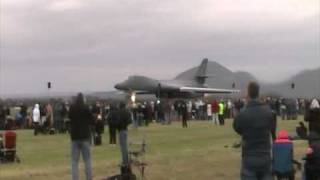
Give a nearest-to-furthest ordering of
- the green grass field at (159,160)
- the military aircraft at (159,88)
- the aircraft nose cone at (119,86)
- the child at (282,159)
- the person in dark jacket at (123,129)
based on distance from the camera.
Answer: the child at (282,159), the person in dark jacket at (123,129), the green grass field at (159,160), the military aircraft at (159,88), the aircraft nose cone at (119,86)

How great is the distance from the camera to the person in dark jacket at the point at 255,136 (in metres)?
9.30

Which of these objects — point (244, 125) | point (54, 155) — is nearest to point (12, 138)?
point (54, 155)

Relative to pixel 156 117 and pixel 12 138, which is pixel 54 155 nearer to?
pixel 12 138

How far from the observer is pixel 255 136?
9.40 m

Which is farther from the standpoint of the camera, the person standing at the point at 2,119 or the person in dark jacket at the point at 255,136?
the person standing at the point at 2,119

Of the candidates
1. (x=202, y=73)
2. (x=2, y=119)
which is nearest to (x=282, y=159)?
(x=2, y=119)

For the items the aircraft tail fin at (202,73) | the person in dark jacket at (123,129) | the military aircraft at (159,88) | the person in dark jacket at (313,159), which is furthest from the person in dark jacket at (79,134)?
the aircraft tail fin at (202,73)

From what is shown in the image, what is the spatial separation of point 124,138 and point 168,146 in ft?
33.6

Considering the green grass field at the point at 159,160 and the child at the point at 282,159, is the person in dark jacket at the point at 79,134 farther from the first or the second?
the child at the point at 282,159

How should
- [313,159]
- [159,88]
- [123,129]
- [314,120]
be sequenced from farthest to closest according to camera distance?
[159,88] < [123,129] < [314,120] < [313,159]

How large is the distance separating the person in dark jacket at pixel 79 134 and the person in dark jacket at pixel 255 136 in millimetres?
5599

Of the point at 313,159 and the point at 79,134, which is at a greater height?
the point at 79,134

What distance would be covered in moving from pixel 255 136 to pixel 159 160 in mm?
11162

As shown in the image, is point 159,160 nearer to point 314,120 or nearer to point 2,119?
point 314,120
